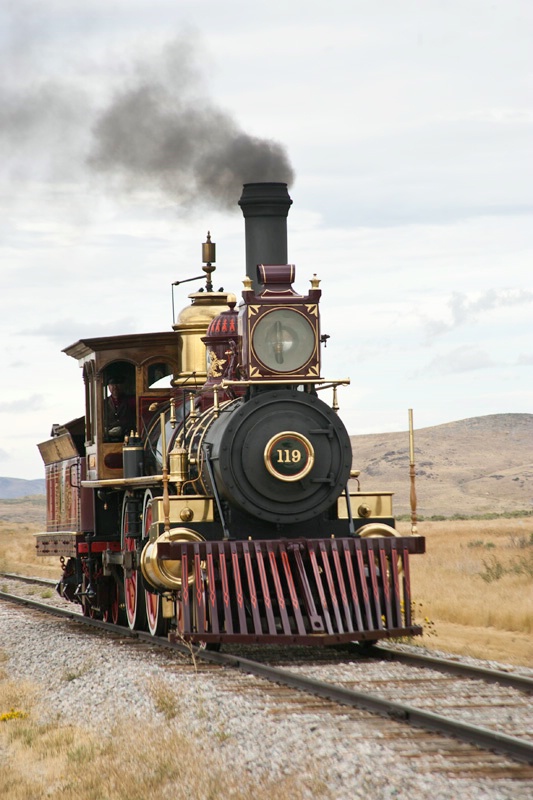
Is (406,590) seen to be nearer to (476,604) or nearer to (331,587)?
(331,587)

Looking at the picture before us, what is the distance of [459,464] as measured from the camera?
121875mm

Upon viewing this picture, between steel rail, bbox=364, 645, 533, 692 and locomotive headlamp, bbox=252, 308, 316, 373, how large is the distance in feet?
9.78

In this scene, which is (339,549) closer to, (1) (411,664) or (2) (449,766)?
(1) (411,664)

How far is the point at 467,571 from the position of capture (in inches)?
874

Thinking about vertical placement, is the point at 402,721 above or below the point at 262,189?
below

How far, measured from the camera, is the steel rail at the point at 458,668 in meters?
8.96

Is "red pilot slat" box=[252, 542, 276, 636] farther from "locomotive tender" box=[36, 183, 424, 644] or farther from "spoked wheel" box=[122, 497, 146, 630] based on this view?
"spoked wheel" box=[122, 497, 146, 630]

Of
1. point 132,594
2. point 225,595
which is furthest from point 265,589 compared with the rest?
point 132,594

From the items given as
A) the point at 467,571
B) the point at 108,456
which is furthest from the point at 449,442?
the point at 108,456

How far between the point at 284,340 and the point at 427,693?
4.33m

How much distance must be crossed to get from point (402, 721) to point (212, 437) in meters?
4.99

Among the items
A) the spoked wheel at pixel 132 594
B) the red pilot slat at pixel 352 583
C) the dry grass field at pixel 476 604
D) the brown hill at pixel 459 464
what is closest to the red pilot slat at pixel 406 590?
the dry grass field at pixel 476 604

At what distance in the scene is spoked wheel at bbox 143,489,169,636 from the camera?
1298 centimetres

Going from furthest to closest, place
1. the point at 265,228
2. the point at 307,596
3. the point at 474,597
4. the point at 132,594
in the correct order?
the point at 474,597
the point at 132,594
the point at 265,228
the point at 307,596
